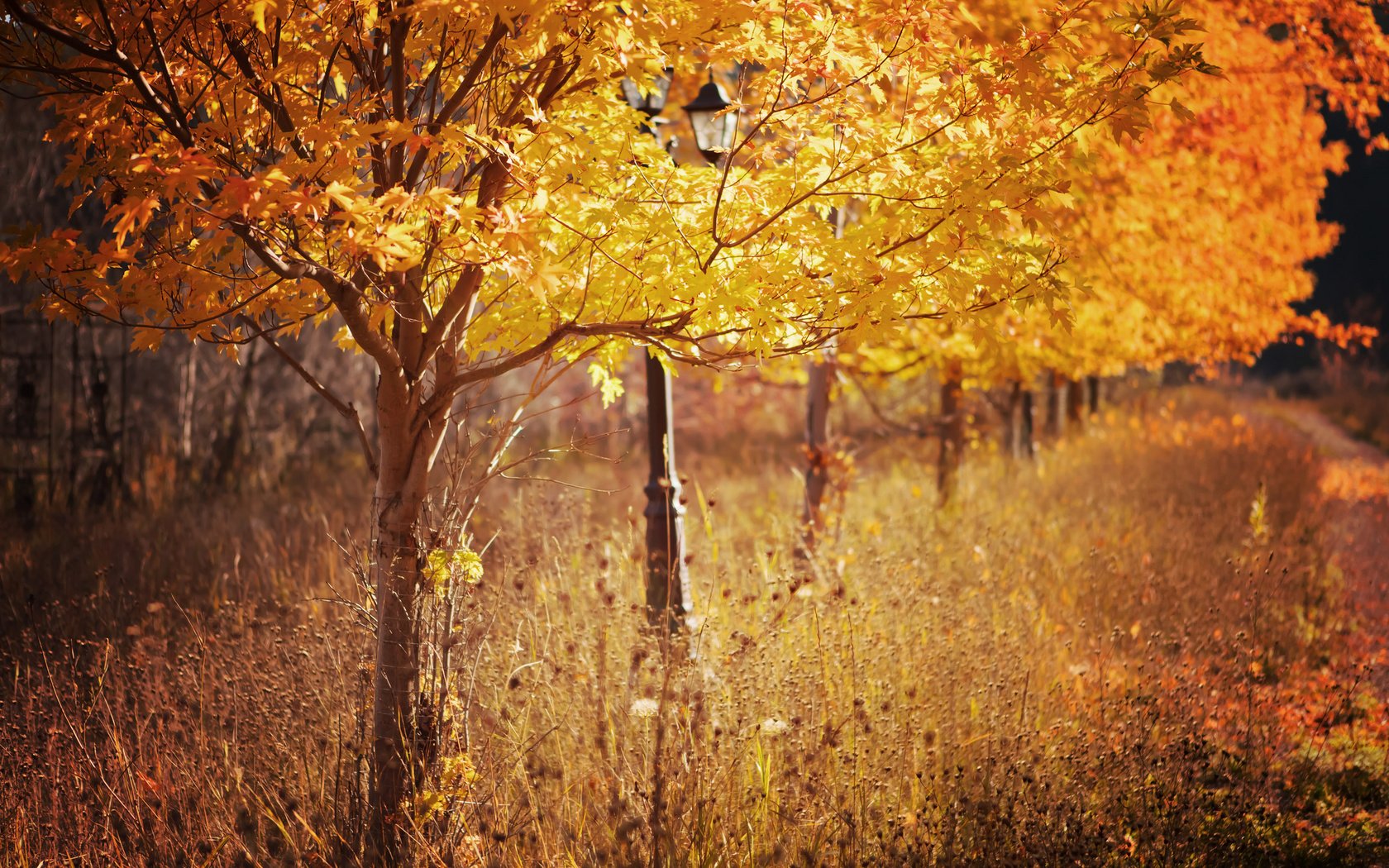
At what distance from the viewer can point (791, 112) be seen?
3.29 meters

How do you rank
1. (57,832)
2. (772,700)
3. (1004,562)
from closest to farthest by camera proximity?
(57,832) < (772,700) < (1004,562)

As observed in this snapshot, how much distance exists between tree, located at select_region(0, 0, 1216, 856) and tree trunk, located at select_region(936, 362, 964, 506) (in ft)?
19.6

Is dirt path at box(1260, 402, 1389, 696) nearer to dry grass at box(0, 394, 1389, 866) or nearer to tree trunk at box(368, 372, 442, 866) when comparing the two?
dry grass at box(0, 394, 1389, 866)

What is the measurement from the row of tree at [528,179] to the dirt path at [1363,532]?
4899mm

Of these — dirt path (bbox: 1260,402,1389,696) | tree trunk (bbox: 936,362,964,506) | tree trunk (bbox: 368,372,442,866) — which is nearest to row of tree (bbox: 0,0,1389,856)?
tree trunk (bbox: 368,372,442,866)

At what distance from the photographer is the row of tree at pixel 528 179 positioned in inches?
117

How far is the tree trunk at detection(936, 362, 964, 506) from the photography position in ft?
31.4

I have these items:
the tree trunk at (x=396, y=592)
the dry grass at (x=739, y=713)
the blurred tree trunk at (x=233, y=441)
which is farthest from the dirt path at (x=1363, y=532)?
the blurred tree trunk at (x=233, y=441)

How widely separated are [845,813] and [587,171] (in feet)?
7.86

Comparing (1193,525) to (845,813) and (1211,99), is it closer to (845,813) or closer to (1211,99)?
(1211,99)

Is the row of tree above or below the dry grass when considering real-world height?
above

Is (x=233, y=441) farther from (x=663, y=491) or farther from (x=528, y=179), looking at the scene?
(x=528, y=179)

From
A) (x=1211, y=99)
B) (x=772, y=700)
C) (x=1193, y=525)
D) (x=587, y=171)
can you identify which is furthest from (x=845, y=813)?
(x=1211, y=99)

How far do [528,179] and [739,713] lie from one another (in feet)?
7.66
